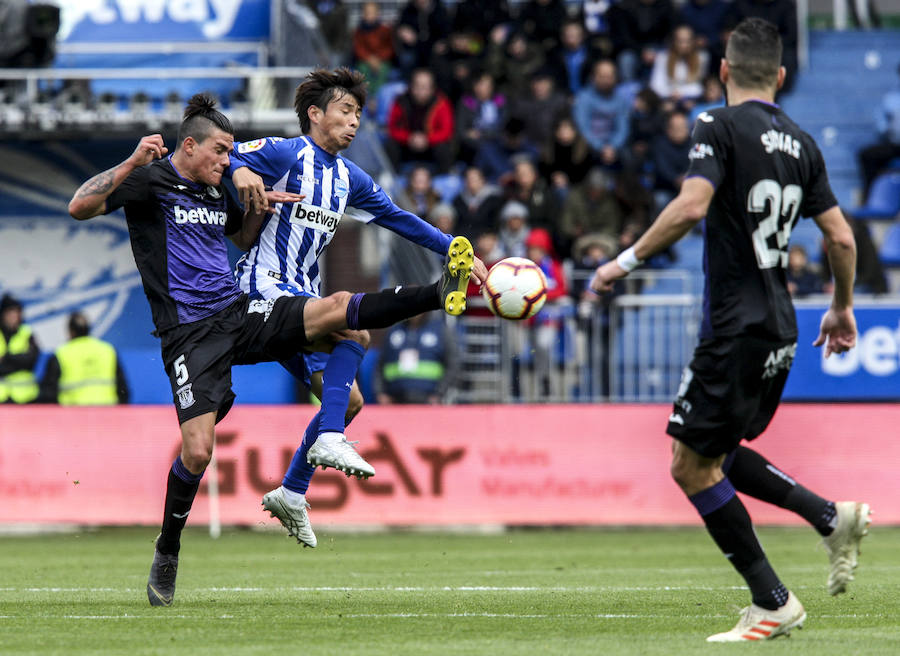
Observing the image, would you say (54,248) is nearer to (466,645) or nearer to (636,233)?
(636,233)

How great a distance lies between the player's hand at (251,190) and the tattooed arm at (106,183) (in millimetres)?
403

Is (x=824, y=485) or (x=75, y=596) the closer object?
(x=75, y=596)

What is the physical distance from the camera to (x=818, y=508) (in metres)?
6.29

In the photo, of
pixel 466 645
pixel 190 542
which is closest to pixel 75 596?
pixel 466 645

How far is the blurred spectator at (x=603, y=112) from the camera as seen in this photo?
62.2ft

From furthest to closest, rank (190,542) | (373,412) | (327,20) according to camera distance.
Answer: (327,20) < (373,412) < (190,542)

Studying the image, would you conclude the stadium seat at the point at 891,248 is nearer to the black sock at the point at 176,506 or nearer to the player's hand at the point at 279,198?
the player's hand at the point at 279,198

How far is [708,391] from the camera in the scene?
236 inches

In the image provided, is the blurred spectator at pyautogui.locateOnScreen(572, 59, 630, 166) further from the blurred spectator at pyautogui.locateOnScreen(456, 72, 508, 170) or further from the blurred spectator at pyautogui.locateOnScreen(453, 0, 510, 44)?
the blurred spectator at pyautogui.locateOnScreen(453, 0, 510, 44)

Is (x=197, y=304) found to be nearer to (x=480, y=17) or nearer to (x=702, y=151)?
(x=702, y=151)

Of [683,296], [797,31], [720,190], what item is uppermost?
[797,31]

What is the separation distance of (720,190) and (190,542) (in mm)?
8147

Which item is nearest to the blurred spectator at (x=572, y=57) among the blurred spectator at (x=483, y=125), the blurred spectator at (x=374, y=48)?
the blurred spectator at (x=483, y=125)

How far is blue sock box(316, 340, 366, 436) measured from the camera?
25.4 ft
